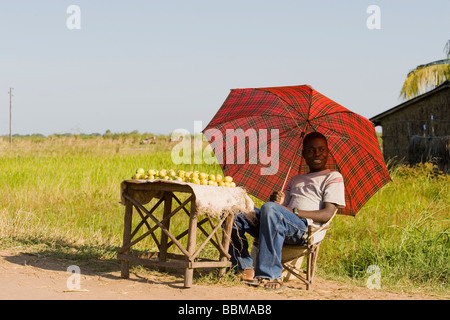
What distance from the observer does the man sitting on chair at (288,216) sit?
4.72 meters

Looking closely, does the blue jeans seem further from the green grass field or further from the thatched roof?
the thatched roof

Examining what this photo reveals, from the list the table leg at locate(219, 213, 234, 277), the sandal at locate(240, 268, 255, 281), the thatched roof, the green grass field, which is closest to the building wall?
the thatched roof

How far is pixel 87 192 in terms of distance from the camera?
35.0 feet

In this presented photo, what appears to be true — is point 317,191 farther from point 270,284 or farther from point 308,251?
point 270,284

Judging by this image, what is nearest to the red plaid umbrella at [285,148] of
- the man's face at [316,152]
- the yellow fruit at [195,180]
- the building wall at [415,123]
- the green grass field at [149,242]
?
the man's face at [316,152]

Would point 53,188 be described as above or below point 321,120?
below

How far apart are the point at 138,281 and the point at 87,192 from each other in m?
5.83

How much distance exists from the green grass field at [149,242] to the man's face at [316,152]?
4.62 ft

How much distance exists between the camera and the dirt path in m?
4.54

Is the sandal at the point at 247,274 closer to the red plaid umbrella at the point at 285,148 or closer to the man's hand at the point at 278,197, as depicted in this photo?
the man's hand at the point at 278,197
